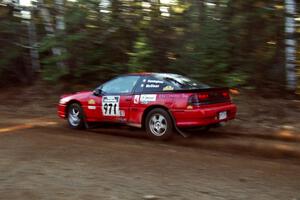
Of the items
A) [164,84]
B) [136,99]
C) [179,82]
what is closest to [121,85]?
[136,99]

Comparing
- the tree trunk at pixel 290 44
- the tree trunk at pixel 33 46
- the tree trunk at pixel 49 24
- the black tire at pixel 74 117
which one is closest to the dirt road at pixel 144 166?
the black tire at pixel 74 117

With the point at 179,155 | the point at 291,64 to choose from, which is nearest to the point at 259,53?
the point at 291,64

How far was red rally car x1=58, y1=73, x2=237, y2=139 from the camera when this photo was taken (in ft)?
30.1

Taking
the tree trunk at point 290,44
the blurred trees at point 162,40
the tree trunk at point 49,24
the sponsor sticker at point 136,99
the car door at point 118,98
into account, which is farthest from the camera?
the tree trunk at point 49,24

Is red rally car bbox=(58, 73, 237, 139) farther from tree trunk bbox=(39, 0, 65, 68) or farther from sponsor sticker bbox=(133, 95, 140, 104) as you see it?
tree trunk bbox=(39, 0, 65, 68)

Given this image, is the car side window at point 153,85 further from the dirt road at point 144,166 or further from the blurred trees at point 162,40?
the blurred trees at point 162,40

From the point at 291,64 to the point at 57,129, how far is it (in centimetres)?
670

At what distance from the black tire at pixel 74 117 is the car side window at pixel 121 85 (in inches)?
36.5

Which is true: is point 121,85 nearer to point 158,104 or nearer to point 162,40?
point 158,104

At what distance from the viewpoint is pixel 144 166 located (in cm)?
711

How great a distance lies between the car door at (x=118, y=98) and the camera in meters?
10.1

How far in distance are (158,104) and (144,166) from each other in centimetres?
258

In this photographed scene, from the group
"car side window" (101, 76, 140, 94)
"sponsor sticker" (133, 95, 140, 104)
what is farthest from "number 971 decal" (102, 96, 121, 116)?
"sponsor sticker" (133, 95, 140, 104)

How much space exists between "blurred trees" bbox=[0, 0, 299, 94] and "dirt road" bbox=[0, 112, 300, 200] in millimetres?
4139
